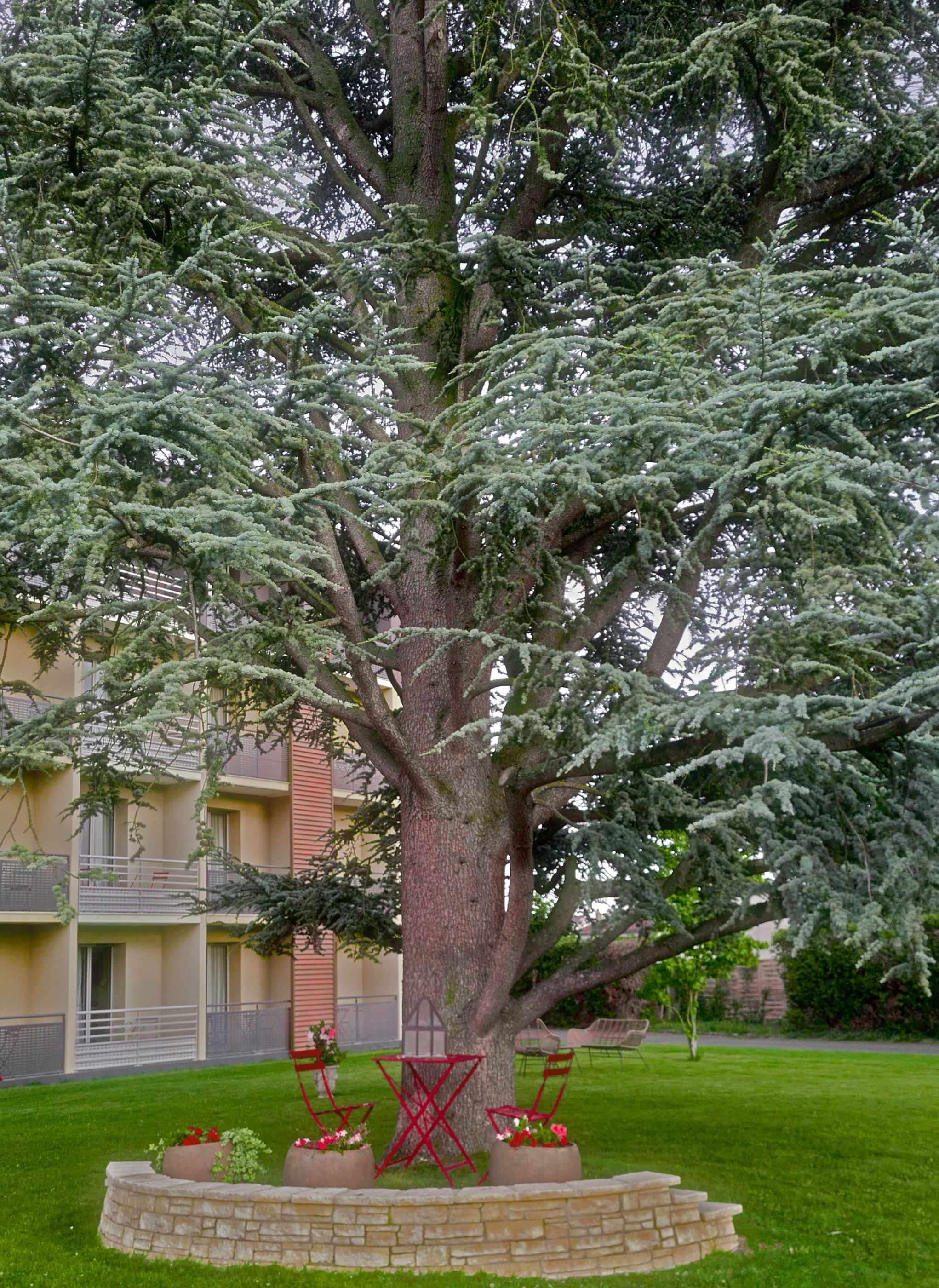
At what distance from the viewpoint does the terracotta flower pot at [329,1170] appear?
827cm

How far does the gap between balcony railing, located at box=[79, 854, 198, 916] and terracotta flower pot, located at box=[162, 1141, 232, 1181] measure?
46.4ft

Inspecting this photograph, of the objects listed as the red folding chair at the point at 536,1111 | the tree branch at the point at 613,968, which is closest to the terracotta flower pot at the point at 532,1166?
the red folding chair at the point at 536,1111

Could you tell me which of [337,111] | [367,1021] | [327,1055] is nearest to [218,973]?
[367,1021]

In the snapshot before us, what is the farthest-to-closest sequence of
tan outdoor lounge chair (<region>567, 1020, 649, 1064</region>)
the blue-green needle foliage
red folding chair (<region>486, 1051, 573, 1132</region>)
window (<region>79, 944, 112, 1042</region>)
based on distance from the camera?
window (<region>79, 944, 112, 1042</region>) < tan outdoor lounge chair (<region>567, 1020, 649, 1064</region>) < red folding chair (<region>486, 1051, 573, 1132</region>) < the blue-green needle foliage

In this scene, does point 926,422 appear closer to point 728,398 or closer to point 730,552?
point 728,398

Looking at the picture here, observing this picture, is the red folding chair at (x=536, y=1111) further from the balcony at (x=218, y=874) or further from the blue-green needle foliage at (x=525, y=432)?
the balcony at (x=218, y=874)

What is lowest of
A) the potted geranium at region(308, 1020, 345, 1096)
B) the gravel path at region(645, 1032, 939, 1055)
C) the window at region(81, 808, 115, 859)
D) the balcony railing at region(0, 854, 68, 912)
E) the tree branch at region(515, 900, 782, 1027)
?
the gravel path at region(645, 1032, 939, 1055)

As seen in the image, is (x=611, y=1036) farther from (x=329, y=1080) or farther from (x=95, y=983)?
(x=95, y=983)

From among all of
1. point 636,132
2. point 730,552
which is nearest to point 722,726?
point 730,552

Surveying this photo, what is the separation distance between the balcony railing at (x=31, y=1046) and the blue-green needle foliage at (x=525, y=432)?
1215 centimetres

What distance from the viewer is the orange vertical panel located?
2738cm

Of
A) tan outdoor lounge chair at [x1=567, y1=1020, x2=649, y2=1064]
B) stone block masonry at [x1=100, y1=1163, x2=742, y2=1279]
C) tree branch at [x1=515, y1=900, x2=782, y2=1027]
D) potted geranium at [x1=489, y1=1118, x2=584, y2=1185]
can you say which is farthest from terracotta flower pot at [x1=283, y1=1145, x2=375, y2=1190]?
tan outdoor lounge chair at [x1=567, y1=1020, x2=649, y2=1064]

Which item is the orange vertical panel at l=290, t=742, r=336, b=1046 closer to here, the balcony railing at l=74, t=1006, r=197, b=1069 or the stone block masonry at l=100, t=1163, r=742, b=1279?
the balcony railing at l=74, t=1006, r=197, b=1069

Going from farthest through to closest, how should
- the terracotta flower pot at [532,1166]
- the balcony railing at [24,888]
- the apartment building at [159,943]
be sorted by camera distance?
the apartment building at [159,943] < the balcony railing at [24,888] < the terracotta flower pot at [532,1166]
